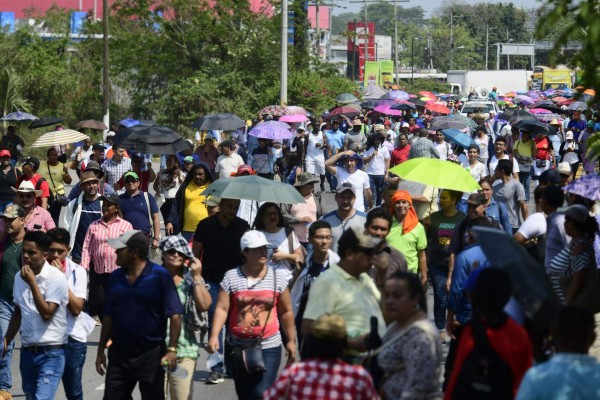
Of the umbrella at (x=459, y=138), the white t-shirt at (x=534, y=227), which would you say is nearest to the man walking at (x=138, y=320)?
the white t-shirt at (x=534, y=227)

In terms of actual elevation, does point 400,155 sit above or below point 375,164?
above

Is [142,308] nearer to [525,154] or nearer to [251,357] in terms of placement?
[251,357]

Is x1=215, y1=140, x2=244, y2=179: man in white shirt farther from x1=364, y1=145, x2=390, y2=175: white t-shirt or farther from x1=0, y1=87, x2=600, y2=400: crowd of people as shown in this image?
x1=0, y1=87, x2=600, y2=400: crowd of people

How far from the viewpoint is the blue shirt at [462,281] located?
925 centimetres

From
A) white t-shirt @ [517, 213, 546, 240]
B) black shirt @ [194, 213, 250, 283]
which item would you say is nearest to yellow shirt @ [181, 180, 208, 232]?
black shirt @ [194, 213, 250, 283]

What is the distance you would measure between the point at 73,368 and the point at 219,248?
2045 millimetres

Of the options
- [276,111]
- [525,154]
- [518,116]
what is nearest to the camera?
[525,154]

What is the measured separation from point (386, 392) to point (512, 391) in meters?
0.70

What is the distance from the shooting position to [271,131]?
23219 mm

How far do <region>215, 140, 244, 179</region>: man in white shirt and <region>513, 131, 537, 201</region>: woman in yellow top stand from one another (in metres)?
4.63

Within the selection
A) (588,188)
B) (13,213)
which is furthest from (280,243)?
(588,188)

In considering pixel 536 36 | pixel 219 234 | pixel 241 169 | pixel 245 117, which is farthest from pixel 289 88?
pixel 536 36

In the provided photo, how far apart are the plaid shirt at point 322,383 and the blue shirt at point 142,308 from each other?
2.42 metres

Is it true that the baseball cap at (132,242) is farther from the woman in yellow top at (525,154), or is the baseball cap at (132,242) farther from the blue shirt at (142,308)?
the woman in yellow top at (525,154)
